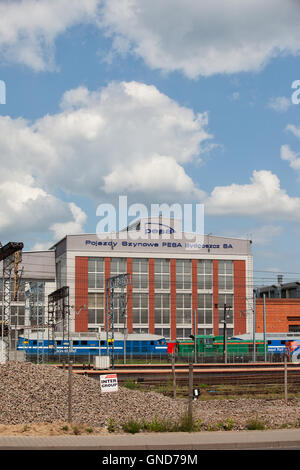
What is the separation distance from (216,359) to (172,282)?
1095 inches

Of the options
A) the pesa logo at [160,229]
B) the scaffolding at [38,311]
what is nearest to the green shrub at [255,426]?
the scaffolding at [38,311]

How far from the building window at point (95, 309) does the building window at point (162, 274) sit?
30.9ft

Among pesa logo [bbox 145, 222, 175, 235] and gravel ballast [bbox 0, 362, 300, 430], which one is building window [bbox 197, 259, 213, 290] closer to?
pesa logo [bbox 145, 222, 175, 235]

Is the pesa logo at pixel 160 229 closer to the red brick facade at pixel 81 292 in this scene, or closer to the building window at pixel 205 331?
the red brick facade at pixel 81 292

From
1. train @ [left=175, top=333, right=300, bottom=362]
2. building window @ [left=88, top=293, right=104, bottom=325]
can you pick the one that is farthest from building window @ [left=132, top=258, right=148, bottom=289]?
train @ [left=175, top=333, right=300, bottom=362]

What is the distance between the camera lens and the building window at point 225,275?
9675 centimetres

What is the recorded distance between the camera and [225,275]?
3831 inches

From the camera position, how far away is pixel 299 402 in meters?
26.2

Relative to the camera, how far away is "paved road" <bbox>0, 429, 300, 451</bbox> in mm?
13477

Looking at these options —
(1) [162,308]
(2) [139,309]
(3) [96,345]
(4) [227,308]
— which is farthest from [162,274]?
(3) [96,345]
